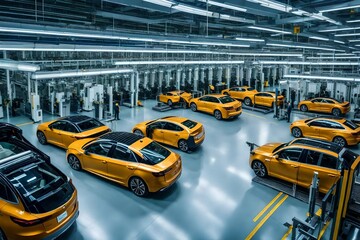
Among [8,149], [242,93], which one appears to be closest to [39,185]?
[8,149]

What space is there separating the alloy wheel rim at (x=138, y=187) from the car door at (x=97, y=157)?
944 millimetres

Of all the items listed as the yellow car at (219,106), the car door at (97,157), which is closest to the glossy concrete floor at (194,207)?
the car door at (97,157)

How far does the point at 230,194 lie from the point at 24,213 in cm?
460

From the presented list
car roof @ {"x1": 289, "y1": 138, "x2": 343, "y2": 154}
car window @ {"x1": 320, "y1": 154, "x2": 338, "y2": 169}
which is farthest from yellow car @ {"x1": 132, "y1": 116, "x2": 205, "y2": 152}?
car window @ {"x1": 320, "y1": 154, "x2": 338, "y2": 169}

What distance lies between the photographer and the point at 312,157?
702cm

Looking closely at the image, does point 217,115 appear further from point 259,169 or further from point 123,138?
point 123,138

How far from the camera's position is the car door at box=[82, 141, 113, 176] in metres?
7.34

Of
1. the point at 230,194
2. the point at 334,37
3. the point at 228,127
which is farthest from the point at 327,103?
the point at 230,194

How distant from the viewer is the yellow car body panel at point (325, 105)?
620 inches

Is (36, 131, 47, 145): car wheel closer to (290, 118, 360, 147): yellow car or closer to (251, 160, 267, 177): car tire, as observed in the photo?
(251, 160, 267, 177): car tire

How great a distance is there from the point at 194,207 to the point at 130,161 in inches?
76.6

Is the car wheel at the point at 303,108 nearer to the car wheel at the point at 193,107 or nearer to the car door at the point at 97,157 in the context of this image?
the car wheel at the point at 193,107

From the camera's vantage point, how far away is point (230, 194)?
7.02 metres

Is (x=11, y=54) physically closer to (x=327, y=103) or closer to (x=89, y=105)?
(x=89, y=105)
